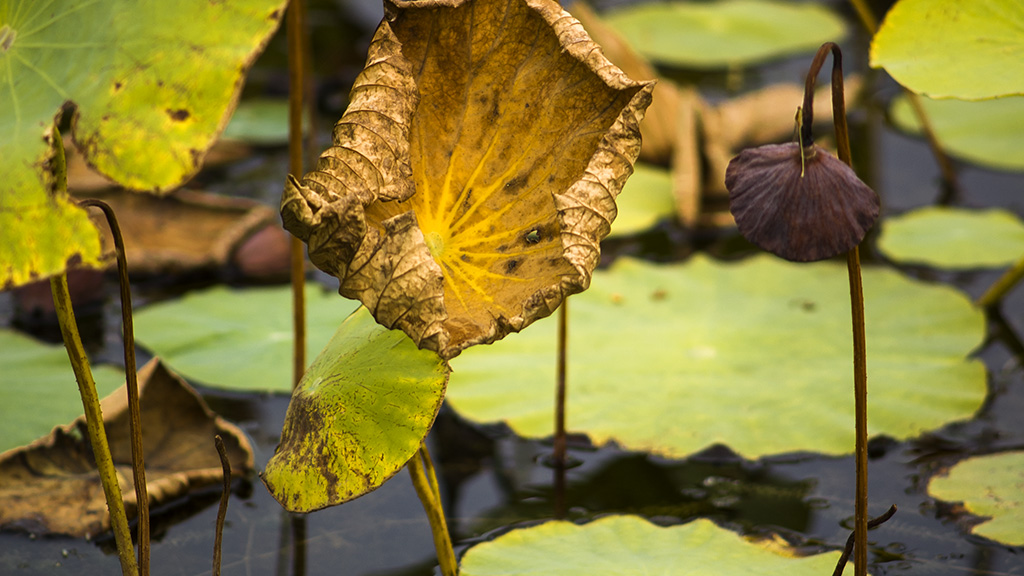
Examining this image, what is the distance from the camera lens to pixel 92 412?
109cm

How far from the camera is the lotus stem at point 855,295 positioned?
2.98ft

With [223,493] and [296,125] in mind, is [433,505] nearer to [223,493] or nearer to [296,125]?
[223,493]

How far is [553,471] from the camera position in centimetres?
166

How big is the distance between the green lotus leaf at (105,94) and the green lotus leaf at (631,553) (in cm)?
70

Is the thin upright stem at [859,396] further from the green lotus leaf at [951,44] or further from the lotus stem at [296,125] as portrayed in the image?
the lotus stem at [296,125]

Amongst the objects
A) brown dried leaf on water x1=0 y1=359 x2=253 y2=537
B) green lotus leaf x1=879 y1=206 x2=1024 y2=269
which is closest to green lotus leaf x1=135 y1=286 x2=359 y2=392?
brown dried leaf on water x1=0 y1=359 x2=253 y2=537

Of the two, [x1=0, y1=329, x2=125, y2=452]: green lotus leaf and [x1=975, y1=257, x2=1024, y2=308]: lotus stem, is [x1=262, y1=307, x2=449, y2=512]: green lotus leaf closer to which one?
[x1=0, y1=329, x2=125, y2=452]: green lotus leaf

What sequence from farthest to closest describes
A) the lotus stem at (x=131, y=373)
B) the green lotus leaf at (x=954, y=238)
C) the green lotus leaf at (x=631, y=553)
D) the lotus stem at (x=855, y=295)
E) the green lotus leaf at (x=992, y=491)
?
the green lotus leaf at (x=954, y=238) < the green lotus leaf at (x=992, y=491) < the green lotus leaf at (x=631, y=553) < the lotus stem at (x=131, y=373) < the lotus stem at (x=855, y=295)

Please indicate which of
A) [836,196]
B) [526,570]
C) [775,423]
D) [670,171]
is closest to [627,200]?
[670,171]

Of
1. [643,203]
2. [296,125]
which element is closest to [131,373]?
[296,125]

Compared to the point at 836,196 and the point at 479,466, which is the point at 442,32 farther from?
the point at 479,466

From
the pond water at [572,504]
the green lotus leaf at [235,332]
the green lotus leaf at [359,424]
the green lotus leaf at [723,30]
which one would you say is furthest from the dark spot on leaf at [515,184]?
the green lotus leaf at [723,30]

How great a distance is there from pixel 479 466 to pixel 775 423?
55 centimetres

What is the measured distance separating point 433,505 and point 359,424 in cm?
21
